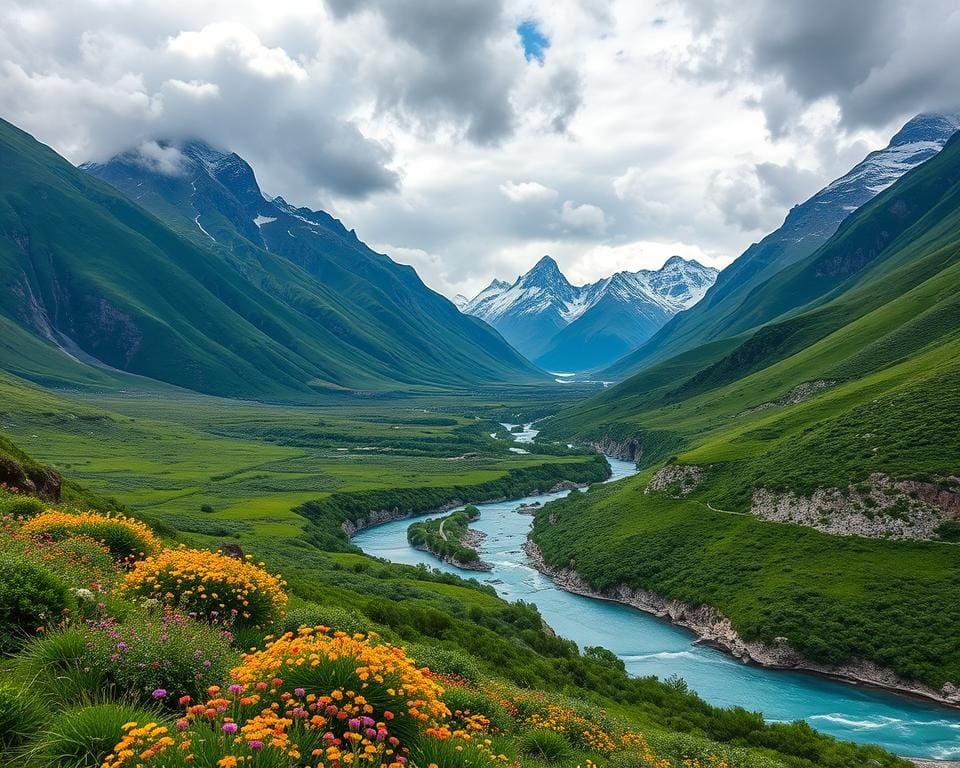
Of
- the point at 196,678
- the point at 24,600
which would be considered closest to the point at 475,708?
the point at 196,678

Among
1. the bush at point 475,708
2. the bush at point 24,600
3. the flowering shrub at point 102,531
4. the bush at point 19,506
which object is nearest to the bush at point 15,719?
the bush at point 24,600

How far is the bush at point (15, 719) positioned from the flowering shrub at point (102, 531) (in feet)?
47.0

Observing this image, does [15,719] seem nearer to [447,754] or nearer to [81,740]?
[81,740]

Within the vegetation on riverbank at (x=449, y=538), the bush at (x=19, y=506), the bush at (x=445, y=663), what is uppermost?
the bush at (x=19, y=506)

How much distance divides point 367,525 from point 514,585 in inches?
2207

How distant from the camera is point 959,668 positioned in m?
58.4

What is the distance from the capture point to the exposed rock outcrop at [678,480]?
112m

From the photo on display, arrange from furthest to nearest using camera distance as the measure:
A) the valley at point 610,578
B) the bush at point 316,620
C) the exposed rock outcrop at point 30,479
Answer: the exposed rock outcrop at point 30,479 → the bush at point 316,620 → the valley at point 610,578

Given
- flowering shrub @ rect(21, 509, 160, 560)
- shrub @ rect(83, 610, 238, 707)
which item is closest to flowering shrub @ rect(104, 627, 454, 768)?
shrub @ rect(83, 610, 238, 707)

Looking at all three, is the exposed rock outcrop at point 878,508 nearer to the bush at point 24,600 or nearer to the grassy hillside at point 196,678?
the grassy hillside at point 196,678

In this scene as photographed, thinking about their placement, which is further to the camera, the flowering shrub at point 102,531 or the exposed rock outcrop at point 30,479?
the exposed rock outcrop at point 30,479

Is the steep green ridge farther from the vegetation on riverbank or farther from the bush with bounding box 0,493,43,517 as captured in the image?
the bush with bounding box 0,493,43,517

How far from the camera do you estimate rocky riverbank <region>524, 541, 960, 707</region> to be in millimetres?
59781

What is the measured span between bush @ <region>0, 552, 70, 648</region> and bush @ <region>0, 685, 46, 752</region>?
3.96 m
